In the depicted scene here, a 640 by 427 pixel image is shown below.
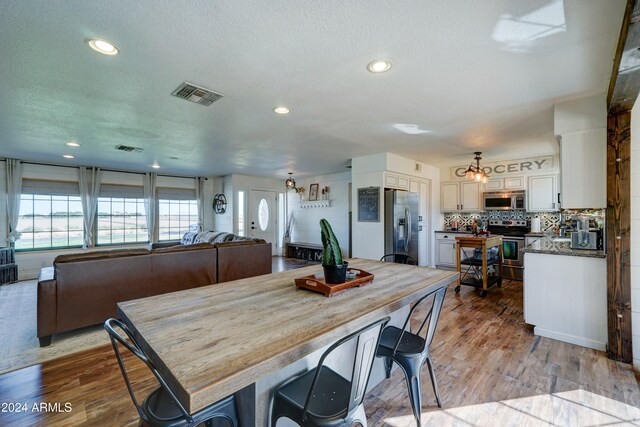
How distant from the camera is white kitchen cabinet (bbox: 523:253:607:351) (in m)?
2.65

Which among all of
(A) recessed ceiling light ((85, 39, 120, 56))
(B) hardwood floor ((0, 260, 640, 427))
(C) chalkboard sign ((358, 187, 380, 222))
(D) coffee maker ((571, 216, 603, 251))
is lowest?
(B) hardwood floor ((0, 260, 640, 427))

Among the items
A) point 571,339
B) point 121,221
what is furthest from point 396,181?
point 121,221

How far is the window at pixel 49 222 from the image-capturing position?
19.0ft

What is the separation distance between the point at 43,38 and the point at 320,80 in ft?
6.14

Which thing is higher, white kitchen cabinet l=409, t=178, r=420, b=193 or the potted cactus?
white kitchen cabinet l=409, t=178, r=420, b=193

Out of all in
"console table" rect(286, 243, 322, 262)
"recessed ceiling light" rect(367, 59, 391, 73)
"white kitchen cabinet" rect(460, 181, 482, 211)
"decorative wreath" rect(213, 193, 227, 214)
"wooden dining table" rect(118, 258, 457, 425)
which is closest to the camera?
"wooden dining table" rect(118, 258, 457, 425)

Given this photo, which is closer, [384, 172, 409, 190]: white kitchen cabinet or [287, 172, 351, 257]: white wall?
[384, 172, 409, 190]: white kitchen cabinet

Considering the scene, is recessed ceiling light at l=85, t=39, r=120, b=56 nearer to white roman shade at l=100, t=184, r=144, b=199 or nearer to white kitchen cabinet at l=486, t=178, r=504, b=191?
white roman shade at l=100, t=184, r=144, b=199

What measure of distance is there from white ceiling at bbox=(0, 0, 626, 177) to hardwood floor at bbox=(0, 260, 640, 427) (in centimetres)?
240

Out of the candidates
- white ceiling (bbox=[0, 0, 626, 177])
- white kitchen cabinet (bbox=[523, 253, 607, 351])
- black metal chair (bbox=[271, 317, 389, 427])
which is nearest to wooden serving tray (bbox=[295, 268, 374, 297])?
black metal chair (bbox=[271, 317, 389, 427])

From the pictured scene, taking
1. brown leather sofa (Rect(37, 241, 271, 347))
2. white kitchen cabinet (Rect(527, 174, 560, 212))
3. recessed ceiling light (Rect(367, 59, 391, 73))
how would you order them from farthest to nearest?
white kitchen cabinet (Rect(527, 174, 560, 212)) < brown leather sofa (Rect(37, 241, 271, 347)) < recessed ceiling light (Rect(367, 59, 391, 73))

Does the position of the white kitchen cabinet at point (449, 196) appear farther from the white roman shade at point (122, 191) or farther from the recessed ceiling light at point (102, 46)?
the white roman shade at point (122, 191)

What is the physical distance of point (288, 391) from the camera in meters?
1.19

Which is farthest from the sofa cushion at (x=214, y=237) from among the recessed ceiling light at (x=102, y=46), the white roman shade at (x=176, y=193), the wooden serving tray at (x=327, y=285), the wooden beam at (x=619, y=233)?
the wooden beam at (x=619, y=233)
